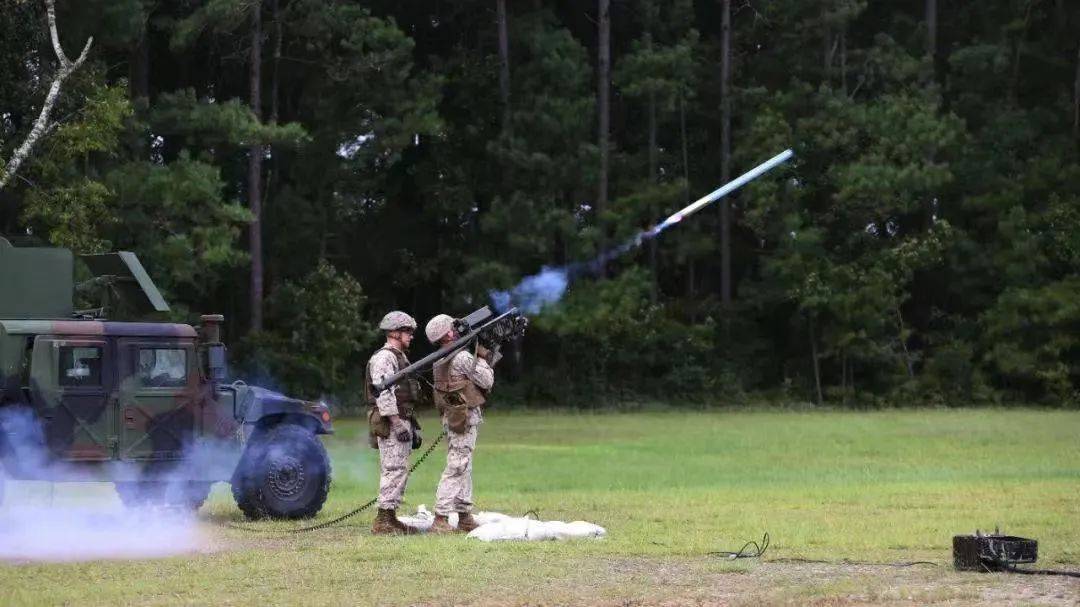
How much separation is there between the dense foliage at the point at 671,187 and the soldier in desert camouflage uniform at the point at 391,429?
29034 millimetres

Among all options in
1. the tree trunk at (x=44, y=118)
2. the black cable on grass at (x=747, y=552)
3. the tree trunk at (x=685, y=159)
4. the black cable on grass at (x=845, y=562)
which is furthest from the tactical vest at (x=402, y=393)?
the tree trunk at (x=685, y=159)

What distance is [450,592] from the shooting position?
12.2m

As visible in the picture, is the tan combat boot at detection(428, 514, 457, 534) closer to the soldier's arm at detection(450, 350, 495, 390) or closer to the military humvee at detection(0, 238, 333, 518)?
the soldier's arm at detection(450, 350, 495, 390)

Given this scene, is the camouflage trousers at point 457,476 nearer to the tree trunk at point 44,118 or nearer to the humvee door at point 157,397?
the humvee door at point 157,397

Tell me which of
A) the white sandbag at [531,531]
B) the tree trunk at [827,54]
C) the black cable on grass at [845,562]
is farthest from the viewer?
the tree trunk at [827,54]

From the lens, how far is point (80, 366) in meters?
16.3

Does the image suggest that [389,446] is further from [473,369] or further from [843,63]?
[843,63]

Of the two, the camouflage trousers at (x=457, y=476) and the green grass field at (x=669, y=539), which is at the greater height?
the camouflage trousers at (x=457, y=476)

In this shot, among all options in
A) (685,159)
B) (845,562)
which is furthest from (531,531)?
(685,159)

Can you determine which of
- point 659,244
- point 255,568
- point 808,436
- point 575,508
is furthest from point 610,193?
point 255,568

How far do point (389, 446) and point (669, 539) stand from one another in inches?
104

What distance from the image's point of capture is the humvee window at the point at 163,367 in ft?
54.3

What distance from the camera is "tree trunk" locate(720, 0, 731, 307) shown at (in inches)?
2094

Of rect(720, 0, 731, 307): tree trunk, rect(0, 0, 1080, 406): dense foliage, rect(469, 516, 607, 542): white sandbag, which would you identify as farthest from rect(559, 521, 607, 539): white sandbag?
rect(720, 0, 731, 307): tree trunk
